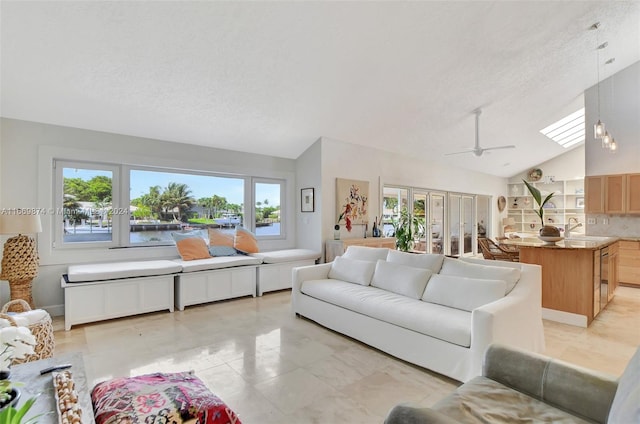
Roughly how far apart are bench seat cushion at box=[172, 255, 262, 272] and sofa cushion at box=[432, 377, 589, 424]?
358cm

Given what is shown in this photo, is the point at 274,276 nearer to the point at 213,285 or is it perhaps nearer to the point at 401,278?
the point at 213,285

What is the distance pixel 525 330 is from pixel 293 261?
3410 mm

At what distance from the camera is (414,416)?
42.0 inches

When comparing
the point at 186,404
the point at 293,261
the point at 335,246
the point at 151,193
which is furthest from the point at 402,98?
the point at 186,404

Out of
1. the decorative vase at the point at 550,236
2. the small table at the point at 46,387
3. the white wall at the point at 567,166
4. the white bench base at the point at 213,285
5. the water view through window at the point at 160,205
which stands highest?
the white wall at the point at 567,166

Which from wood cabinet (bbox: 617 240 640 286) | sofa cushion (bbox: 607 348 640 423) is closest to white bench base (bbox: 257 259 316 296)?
sofa cushion (bbox: 607 348 640 423)

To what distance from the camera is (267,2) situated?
8.89 feet

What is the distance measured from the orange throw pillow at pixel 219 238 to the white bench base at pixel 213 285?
25.4 inches

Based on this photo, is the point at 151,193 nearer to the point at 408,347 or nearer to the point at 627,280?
the point at 408,347

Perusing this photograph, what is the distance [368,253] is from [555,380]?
255 cm

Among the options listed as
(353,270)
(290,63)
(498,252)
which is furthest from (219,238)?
(498,252)

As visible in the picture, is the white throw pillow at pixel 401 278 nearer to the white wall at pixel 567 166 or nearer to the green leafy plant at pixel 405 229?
the green leafy plant at pixel 405 229

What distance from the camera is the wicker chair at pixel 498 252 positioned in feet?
18.8

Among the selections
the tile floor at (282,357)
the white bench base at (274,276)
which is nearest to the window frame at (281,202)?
the white bench base at (274,276)
